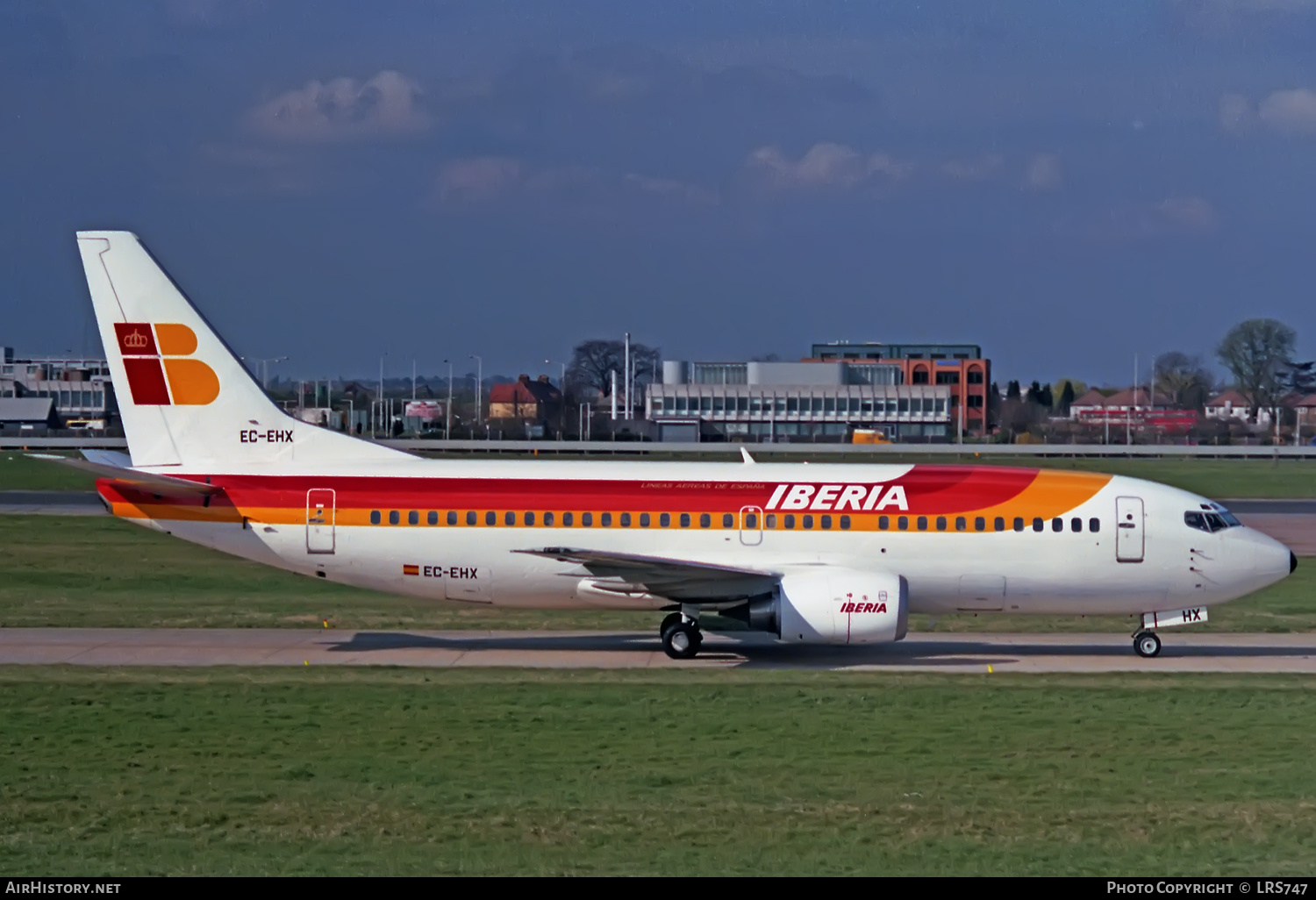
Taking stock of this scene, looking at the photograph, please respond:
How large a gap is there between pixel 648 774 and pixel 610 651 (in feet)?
32.9

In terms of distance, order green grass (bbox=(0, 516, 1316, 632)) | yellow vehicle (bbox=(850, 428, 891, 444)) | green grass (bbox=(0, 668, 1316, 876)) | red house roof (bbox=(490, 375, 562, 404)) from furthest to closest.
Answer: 1. red house roof (bbox=(490, 375, 562, 404))
2. yellow vehicle (bbox=(850, 428, 891, 444))
3. green grass (bbox=(0, 516, 1316, 632))
4. green grass (bbox=(0, 668, 1316, 876))

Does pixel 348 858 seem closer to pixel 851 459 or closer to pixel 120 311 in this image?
pixel 120 311

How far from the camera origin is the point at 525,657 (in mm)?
25422

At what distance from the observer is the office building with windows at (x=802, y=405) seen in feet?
449

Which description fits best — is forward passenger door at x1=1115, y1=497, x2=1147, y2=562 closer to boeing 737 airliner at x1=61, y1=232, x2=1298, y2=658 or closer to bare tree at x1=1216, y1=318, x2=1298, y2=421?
boeing 737 airliner at x1=61, y1=232, x2=1298, y2=658

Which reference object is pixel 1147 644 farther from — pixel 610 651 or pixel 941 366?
pixel 941 366

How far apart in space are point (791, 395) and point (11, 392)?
321 ft

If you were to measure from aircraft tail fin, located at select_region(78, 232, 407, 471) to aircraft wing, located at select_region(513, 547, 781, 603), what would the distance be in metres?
5.42

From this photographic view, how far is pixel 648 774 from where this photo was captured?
16.2 meters

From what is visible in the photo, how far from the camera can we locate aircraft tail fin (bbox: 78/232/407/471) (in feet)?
85.4

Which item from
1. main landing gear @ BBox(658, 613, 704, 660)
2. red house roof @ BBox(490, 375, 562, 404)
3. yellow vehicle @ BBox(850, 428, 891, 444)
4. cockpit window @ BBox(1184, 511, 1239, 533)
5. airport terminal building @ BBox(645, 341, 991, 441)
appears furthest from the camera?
red house roof @ BBox(490, 375, 562, 404)

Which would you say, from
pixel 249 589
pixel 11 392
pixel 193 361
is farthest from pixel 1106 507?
pixel 11 392

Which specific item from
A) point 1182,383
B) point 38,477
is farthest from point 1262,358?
point 38,477

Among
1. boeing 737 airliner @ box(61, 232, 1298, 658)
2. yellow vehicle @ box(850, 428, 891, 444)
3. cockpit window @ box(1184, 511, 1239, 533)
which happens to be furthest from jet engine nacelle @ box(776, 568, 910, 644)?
yellow vehicle @ box(850, 428, 891, 444)
